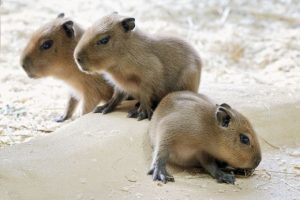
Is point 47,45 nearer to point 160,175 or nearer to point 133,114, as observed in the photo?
point 133,114

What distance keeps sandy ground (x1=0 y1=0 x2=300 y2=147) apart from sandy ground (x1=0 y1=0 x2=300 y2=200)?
2 centimetres

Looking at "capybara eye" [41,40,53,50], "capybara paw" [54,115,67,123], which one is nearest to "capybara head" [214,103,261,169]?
"capybara eye" [41,40,53,50]

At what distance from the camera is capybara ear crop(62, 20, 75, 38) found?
19.5ft

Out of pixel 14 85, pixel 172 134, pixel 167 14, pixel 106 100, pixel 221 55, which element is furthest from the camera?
pixel 167 14

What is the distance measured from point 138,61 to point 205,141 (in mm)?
1125

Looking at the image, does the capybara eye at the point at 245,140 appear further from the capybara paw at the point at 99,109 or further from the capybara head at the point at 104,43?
the capybara paw at the point at 99,109

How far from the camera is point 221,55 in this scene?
Answer: 9.39 meters

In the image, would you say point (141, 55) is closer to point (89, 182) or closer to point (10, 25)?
point (89, 182)

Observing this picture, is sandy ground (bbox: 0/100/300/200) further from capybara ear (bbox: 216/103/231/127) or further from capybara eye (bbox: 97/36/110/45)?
capybara eye (bbox: 97/36/110/45)

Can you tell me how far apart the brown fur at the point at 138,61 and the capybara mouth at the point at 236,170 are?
953 mm

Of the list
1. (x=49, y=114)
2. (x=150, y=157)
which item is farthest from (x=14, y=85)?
(x=150, y=157)

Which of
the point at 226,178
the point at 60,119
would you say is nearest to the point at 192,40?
the point at 60,119

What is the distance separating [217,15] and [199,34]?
112 cm

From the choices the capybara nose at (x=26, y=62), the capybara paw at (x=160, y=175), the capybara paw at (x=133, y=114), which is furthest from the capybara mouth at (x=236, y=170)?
the capybara nose at (x=26, y=62)
